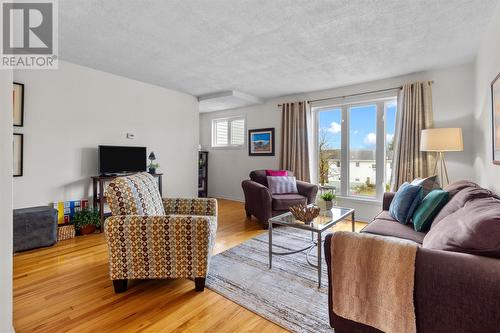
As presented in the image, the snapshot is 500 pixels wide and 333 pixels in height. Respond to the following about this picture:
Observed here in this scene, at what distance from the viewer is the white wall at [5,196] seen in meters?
1.22

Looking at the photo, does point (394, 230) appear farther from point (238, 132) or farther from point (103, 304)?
point (238, 132)

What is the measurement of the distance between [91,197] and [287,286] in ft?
10.4

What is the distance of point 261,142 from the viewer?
18.1ft

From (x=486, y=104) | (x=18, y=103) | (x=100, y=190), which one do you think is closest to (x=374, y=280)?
(x=486, y=104)

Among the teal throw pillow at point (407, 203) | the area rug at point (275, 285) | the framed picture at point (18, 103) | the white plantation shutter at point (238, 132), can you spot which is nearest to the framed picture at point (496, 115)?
the teal throw pillow at point (407, 203)

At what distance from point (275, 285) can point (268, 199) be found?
66.7 inches

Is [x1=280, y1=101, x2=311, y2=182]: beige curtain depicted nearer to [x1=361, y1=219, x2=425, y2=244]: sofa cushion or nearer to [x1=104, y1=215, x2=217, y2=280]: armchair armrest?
[x1=361, y1=219, x2=425, y2=244]: sofa cushion

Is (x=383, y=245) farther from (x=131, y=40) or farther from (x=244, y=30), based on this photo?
(x=131, y=40)

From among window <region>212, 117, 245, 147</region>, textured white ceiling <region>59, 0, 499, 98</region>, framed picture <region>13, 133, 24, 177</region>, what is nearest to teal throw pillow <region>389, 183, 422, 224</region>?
textured white ceiling <region>59, 0, 499, 98</region>

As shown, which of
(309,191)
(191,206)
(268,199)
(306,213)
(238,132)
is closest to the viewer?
(306,213)

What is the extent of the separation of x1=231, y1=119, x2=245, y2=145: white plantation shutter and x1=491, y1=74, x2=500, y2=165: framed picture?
433 centimetres

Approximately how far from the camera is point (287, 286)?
6.85 feet

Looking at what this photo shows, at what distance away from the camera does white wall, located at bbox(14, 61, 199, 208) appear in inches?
124

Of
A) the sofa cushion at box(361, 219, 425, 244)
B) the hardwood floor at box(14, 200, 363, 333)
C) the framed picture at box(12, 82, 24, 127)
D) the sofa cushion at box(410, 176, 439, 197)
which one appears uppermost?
the framed picture at box(12, 82, 24, 127)
